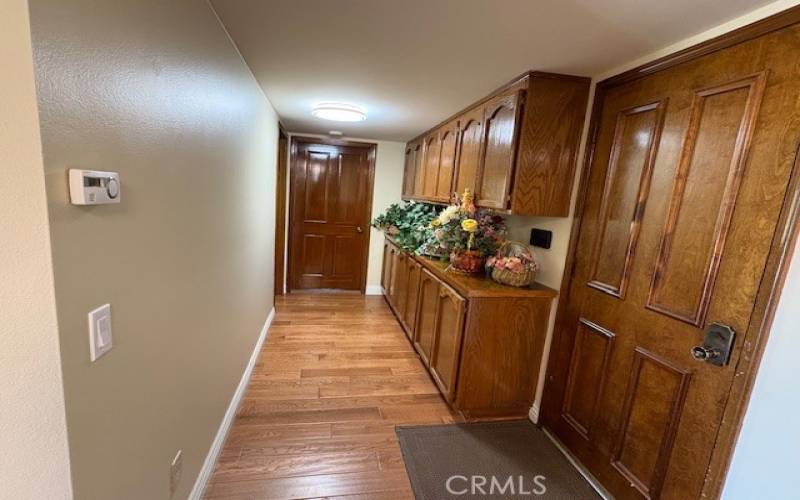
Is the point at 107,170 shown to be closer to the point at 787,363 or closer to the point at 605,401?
the point at 787,363

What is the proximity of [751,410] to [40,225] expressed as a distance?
2.04 metres

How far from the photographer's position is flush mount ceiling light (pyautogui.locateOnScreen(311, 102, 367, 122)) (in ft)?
9.08

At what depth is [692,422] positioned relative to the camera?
1.33 m

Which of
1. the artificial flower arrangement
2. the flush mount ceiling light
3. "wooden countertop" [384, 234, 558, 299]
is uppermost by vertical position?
the flush mount ceiling light

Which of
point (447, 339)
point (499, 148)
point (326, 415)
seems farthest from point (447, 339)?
point (499, 148)

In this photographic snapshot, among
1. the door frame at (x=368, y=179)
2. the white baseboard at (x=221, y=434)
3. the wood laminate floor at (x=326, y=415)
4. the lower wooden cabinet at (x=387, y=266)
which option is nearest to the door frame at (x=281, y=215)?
the door frame at (x=368, y=179)

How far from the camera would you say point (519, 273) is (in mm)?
2090

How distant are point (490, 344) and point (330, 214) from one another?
10.3ft

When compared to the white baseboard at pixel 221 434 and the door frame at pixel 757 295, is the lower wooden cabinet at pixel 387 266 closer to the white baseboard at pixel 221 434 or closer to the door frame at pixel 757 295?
A: the white baseboard at pixel 221 434

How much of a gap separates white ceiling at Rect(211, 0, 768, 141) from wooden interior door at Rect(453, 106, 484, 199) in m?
0.23

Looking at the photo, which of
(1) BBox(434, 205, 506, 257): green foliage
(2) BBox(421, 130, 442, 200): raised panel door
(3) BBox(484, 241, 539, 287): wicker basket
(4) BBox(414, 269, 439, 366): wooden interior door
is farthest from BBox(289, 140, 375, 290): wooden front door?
(3) BBox(484, 241, 539, 287): wicker basket

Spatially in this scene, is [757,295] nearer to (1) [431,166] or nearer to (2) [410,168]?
(1) [431,166]

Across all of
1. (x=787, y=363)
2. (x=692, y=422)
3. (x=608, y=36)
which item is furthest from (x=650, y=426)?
(x=608, y=36)

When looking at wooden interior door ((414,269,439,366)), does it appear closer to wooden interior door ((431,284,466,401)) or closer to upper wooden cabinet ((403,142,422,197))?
A: wooden interior door ((431,284,466,401))
